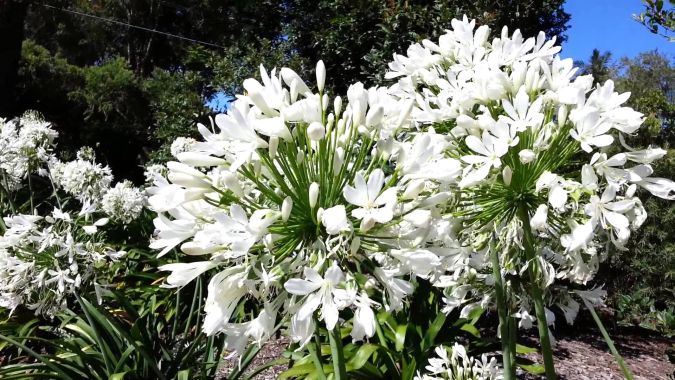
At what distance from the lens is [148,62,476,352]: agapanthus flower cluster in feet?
4.28

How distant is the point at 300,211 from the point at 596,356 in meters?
5.69

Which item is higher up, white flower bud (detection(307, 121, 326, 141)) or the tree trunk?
the tree trunk

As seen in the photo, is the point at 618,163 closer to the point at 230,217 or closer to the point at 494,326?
the point at 230,217

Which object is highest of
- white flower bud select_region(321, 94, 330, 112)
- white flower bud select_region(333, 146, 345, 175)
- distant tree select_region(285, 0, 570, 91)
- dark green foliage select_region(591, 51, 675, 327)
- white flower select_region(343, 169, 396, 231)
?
distant tree select_region(285, 0, 570, 91)

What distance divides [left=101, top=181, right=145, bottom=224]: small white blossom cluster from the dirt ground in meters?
1.46

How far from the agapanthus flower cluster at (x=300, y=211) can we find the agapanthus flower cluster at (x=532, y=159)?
203 millimetres

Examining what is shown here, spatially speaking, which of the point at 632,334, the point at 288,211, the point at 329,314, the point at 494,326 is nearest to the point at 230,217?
the point at 288,211

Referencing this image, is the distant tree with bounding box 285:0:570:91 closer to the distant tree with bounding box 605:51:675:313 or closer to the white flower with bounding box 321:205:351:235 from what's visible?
the distant tree with bounding box 605:51:675:313

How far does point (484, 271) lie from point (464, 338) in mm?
3196

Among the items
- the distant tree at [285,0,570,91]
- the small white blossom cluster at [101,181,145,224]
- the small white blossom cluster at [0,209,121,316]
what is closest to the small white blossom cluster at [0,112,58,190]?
the small white blossom cluster at [101,181,145,224]

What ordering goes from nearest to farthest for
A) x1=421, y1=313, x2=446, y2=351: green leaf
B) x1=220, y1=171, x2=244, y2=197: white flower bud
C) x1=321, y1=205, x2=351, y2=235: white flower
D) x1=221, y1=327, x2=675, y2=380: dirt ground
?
1. x1=321, y1=205, x2=351, y2=235: white flower
2. x1=220, y1=171, x2=244, y2=197: white flower bud
3. x1=421, y1=313, x2=446, y2=351: green leaf
4. x1=221, y1=327, x2=675, y2=380: dirt ground

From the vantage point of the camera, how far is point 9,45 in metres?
11.3

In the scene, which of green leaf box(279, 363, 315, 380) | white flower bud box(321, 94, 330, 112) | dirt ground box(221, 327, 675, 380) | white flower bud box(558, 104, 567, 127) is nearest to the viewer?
white flower bud box(321, 94, 330, 112)

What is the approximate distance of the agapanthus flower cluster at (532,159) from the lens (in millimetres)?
1530
